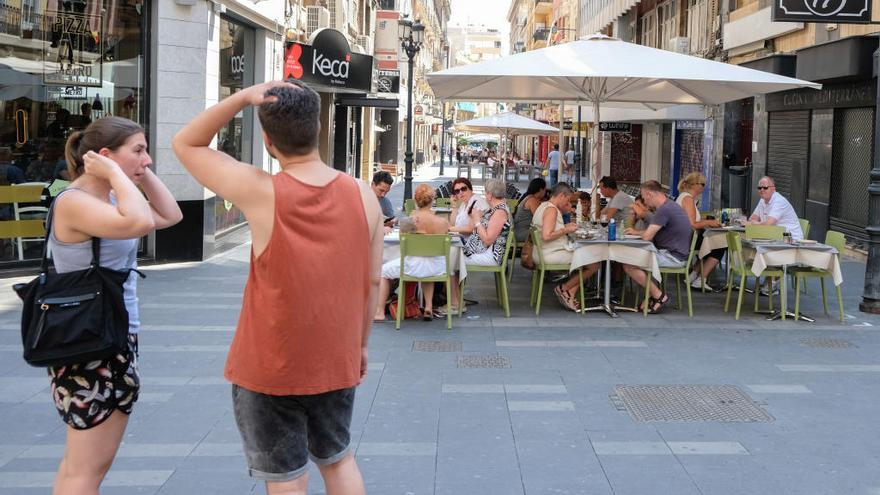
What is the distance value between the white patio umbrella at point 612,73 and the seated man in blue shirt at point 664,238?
4.36 feet

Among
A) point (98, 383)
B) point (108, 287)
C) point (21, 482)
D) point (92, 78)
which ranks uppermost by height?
point (92, 78)

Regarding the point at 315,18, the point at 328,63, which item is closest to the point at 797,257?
the point at 328,63

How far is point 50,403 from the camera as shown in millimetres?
6309

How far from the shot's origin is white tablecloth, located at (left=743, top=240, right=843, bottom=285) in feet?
31.3

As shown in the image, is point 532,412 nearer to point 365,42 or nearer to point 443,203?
point 443,203

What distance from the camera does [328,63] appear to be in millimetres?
20812

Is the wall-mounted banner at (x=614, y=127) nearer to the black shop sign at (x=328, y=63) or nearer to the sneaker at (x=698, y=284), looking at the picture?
the black shop sign at (x=328, y=63)

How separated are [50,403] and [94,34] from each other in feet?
24.9

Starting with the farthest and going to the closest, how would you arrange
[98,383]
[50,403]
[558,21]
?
[558,21] → [50,403] → [98,383]

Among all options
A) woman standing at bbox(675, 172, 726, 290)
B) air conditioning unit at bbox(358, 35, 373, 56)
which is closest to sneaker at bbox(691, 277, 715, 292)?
woman standing at bbox(675, 172, 726, 290)

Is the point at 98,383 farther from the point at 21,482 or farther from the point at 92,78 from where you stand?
the point at 92,78

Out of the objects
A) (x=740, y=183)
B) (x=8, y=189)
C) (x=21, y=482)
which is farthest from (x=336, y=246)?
(x=740, y=183)

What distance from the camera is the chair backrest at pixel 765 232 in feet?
34.6

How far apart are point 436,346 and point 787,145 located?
13081mm
